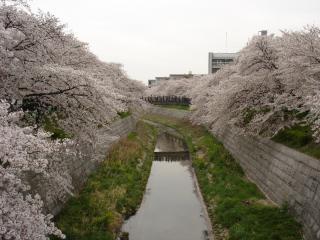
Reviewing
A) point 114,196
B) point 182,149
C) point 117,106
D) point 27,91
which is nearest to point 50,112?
point 27,91

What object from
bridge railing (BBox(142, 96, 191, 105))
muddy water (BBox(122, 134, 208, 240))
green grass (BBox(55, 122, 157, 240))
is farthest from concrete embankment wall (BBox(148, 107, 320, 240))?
bridge railing (BBox(142, 96, 191, 105))

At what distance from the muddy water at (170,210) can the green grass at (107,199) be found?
57 cm

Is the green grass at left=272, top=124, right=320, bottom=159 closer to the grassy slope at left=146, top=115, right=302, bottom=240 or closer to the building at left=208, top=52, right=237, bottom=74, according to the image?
the grassy slope at left=146, top=115, right=302, bottom=240

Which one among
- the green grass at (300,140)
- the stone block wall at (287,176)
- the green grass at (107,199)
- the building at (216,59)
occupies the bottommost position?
the green grass at (107,199)

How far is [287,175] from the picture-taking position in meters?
16.2

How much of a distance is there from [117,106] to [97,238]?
4.58 m

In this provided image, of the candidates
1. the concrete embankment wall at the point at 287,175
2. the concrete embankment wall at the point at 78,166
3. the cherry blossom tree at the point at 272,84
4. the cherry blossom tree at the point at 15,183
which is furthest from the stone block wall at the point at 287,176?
the cherry blossom tree at the point at 15,183

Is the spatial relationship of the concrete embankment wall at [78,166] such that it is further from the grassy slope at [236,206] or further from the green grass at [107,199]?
the grassy slope at [236,206]

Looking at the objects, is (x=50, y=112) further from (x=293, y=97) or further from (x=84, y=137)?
(x=293, y=97)

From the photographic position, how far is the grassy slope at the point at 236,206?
45.1 feet

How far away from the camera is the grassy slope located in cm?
1375

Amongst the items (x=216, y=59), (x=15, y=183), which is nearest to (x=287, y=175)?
(x=15, y=183)

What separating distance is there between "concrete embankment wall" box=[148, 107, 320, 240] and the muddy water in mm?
3303

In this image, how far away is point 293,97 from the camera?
1730cm
